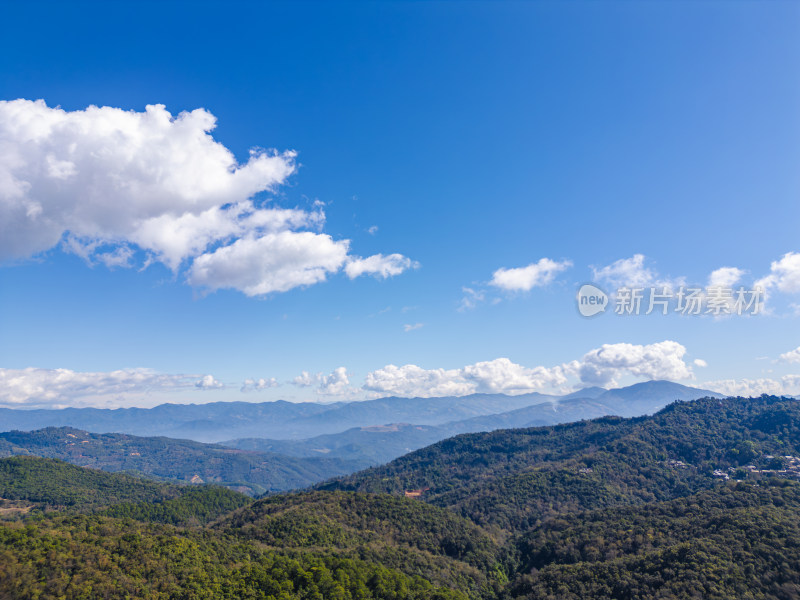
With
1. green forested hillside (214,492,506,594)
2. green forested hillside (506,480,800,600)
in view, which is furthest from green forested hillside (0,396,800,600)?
green forested hillside (214,492,506,594)

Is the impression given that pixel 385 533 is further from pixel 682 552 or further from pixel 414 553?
pixel 682 552

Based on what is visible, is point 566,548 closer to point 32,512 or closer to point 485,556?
point 485,556

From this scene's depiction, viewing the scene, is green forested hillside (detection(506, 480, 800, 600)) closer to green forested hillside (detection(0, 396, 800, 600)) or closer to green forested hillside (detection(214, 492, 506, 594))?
green forested hillside (detection(0, 396, 800, 600))

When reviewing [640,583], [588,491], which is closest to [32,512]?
[640,583]

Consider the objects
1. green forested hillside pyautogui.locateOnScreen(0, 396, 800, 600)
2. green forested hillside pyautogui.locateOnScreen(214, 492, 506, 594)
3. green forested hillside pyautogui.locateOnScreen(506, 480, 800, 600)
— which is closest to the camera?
green forested hillside pyautogui.locateOnScreen(0, 396, 800, 600)

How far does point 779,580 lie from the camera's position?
72.5m

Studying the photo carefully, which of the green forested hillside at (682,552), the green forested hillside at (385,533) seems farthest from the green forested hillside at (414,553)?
the green forested hillside at (385,533)

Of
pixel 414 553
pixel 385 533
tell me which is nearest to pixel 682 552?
pixel 414 553

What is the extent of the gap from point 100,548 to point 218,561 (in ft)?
69.7

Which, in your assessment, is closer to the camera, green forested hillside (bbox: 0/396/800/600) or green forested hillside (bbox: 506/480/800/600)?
green forested hillside (bbox: 0/396/800/600)

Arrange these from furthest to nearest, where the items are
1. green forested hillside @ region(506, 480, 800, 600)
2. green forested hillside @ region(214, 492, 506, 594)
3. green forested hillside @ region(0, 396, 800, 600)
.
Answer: green forested hillside @ region(214, 492, 506, 594) → green forested hillside @ region(506, 480, 800, 600) → green forested hillside @ region(0, 396, 800, 600)

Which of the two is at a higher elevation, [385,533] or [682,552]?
[682,552]

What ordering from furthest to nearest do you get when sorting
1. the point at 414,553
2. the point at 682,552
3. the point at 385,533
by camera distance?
the point at 385,533 → the point at 414,553 → the point at 682,552

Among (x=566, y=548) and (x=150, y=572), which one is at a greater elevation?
(x=150, y=572)
